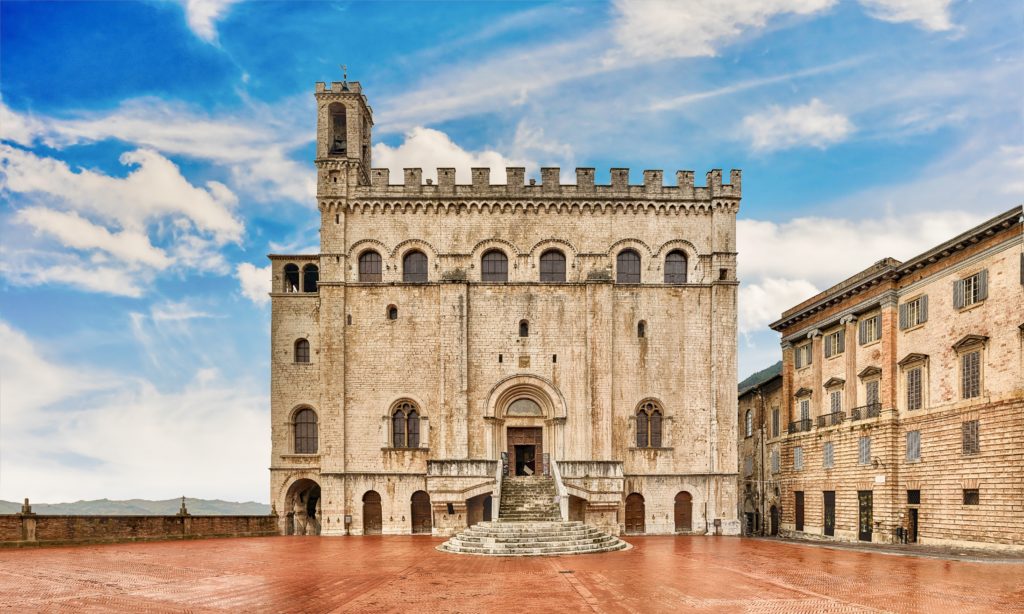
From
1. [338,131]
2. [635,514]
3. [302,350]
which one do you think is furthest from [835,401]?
[338,131]

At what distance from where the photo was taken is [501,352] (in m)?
37.5

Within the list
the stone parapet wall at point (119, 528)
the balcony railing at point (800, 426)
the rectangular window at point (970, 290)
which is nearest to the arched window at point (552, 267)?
the balcony railing at point (800, 426)

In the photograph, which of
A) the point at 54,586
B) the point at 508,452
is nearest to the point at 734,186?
the point at 508,452

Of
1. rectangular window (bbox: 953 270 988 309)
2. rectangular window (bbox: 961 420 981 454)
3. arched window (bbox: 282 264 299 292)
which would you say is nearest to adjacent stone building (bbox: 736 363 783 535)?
rectangular window (bbox: 961 420 981 454)

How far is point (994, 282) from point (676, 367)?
14.3 meters

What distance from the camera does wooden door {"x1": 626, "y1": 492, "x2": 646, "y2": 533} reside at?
36.5 metres

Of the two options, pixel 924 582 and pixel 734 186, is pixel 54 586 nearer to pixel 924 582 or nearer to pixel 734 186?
pixel 924 582

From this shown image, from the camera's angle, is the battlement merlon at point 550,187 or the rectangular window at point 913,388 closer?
the rectangular window at point 913,388

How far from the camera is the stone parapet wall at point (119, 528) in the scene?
27.0 m

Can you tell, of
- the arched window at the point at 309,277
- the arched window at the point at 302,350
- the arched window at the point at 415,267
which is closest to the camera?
the arched window at the point at 415,267

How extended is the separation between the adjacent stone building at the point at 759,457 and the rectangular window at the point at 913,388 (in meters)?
10.4

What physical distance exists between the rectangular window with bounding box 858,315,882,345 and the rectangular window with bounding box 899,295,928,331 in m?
1.47

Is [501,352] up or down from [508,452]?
up

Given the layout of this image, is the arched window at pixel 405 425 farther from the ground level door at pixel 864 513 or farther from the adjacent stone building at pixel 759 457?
the ground level door at pixel 864 513
